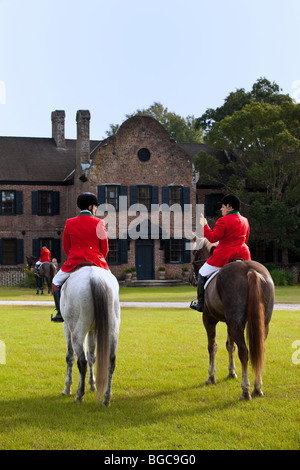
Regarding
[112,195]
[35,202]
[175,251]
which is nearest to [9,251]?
[35,202]

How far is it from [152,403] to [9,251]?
29.1 meters

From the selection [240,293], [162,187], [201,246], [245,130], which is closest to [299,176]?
[245,130]

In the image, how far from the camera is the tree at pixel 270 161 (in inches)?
1275

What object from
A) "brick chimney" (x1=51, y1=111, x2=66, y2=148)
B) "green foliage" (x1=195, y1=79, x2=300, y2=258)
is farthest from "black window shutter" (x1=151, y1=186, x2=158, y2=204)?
"brick chimney" (x1=51, y1=111, x2=66, y2=148)

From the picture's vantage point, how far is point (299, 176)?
3325 centimetres

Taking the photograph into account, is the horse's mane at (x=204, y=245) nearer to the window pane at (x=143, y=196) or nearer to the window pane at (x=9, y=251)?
the window pane at (x=143, y=196)

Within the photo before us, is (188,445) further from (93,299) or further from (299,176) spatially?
(299,176)

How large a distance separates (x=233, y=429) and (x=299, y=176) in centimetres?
2903

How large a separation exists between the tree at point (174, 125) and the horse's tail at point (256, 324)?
46.2 meters

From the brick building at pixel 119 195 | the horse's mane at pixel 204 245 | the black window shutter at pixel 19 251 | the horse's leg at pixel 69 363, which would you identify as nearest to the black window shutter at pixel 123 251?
the brick building at pixel 119 195

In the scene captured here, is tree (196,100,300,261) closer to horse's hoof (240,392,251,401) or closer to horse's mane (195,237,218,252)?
horse's mane (195,237,218,252)

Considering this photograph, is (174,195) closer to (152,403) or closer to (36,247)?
(36,247)

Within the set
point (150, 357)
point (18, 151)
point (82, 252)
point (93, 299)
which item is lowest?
point (150, 357)

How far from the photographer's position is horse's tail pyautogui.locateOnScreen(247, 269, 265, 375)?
7047 mm
